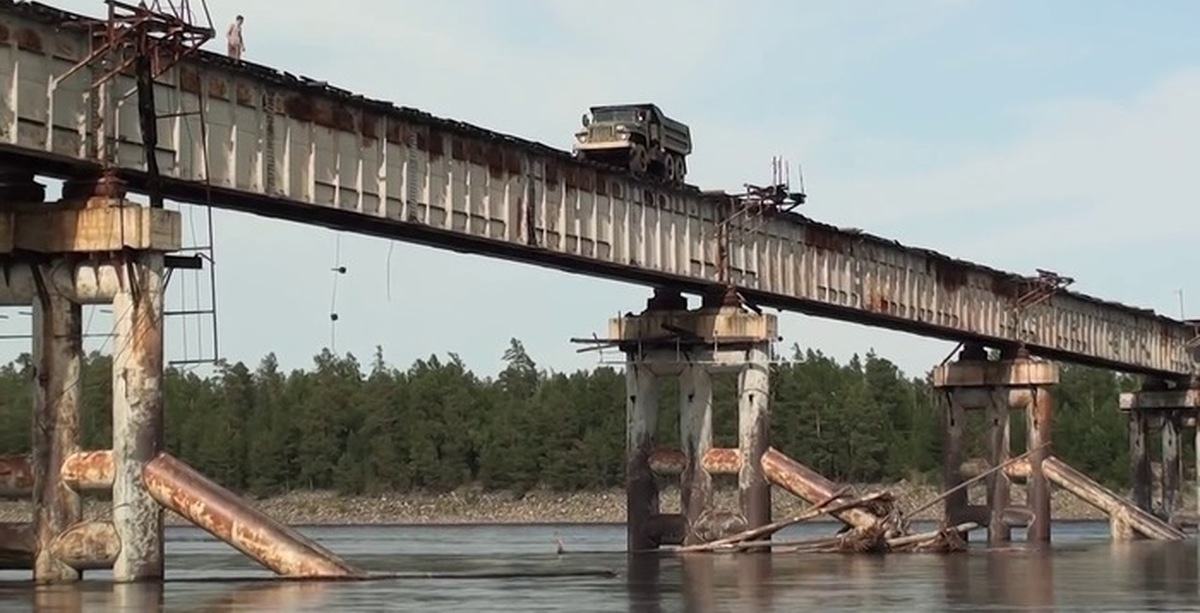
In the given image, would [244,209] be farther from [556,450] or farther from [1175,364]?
[556,450]

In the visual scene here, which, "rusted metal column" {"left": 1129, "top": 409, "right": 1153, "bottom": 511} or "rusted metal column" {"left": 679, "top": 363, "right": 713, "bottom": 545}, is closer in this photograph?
"rusted metal column" {"left": 679, "top": 363, "right": 713, "bottom": 545}

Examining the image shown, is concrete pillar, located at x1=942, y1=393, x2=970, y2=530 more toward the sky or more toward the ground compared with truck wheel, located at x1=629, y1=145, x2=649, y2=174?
more toward the ground

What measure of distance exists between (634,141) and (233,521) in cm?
2756

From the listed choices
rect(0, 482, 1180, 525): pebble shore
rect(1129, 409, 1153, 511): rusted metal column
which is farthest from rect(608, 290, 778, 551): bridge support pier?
rect(0, 482, 1180, 525): pebble shore

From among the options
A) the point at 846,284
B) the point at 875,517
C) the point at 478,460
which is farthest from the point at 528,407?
the point at 875,517

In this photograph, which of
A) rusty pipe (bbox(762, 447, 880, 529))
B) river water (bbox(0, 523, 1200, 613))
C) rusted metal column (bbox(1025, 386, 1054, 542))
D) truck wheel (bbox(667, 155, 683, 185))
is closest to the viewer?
river water (bbox(0, 523, 1200, 613))

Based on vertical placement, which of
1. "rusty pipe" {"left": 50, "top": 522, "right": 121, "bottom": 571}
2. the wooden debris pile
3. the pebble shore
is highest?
"rusty pipe" {"left": 50, "top": 522, "right": 121, "bottom": 571}

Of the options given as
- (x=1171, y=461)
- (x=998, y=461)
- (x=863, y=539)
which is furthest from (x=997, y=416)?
(x=1171, y=461)

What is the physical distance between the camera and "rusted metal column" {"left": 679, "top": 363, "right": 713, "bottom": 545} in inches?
2532

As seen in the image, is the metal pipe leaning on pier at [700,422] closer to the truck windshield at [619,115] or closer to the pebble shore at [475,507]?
the truck windshield at [619,115]

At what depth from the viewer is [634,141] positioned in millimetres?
64562

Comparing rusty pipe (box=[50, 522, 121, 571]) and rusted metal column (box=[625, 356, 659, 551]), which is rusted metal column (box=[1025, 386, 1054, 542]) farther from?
rusty pipe (box=[50, 522, 121, 571])

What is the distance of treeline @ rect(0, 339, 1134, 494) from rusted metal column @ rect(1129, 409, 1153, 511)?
160ft

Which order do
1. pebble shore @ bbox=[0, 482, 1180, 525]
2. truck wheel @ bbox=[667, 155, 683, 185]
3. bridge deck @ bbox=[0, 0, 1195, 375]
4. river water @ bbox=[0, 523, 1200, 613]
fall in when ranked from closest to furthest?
river water @ bbox=[0, 523, 1200, 613] < bridge deck @ bbox=[0, 0, 1195, 375] < truck wheel @ bbox=[667, 155, 683, 185] < pebble shore @ bbox=[0, 482, 1180, 525]
